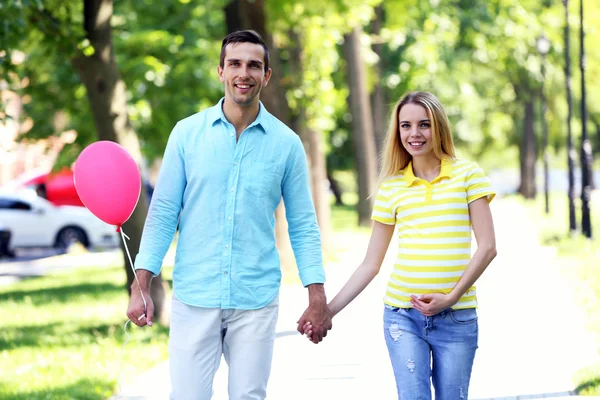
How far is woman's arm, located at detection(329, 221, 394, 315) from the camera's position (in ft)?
15.4

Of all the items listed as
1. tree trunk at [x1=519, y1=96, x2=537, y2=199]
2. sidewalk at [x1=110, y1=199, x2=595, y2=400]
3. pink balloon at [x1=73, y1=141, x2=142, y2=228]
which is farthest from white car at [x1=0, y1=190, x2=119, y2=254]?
pink balloon at [x1=73, y1=141, x2=142, y2=228]

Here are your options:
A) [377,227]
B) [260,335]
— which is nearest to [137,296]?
[260,335]

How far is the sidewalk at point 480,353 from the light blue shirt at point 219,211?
3206 mm

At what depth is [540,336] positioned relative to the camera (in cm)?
968

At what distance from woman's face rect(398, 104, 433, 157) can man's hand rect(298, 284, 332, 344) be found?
71 cm

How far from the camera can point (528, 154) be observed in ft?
153

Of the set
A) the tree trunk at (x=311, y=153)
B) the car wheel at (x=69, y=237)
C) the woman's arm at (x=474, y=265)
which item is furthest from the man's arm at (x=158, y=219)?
the car wheel at (x=69, y=237)

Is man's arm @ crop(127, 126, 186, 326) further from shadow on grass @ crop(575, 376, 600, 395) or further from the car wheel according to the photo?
the car wheel

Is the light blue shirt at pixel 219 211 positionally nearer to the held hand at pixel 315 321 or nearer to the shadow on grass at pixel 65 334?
the held hand at pixel 315 321

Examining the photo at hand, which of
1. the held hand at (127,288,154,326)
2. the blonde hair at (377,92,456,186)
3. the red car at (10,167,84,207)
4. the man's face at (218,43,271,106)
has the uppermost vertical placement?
the red car at (10,167,84,207)

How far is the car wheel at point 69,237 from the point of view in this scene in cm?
2848

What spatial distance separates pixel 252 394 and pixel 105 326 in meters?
8.14

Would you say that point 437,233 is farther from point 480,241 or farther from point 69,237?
point 69,237

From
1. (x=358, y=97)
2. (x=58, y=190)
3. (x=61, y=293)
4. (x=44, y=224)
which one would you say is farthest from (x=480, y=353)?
(x=58, y=190)
